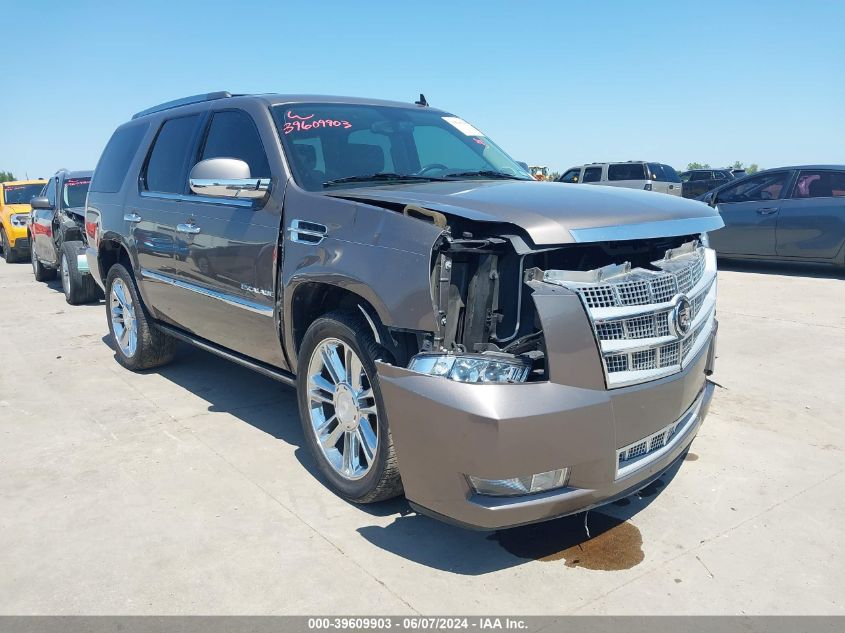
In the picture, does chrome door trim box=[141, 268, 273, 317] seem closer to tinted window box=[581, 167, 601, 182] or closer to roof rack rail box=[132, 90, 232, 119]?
roof rack rail box=[132, 90, 232, 119]

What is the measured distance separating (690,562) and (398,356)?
1505 mm

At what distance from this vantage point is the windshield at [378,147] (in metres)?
3.91

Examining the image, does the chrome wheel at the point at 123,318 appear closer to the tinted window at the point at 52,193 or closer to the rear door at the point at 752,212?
the tinted window at the point at 52,193

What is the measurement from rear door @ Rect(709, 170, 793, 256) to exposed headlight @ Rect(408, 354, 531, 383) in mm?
8855

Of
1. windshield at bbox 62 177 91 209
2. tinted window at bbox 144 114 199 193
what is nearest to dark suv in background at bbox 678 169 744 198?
windshield at bbox 62 177 91 209

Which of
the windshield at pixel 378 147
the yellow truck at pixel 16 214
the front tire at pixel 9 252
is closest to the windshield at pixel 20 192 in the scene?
the yellow truck at pixel 16 214

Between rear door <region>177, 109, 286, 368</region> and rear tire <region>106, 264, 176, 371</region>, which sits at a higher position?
rear door <region>177, 109, 286, 368</region>

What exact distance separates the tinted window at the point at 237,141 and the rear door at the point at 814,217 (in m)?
8.37

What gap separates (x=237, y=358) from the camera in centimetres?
450

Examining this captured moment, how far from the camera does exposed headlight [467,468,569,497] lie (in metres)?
2.65

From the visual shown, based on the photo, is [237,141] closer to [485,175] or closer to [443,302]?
[485,175]

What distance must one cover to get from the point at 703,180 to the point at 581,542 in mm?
20947

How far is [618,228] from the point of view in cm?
285
